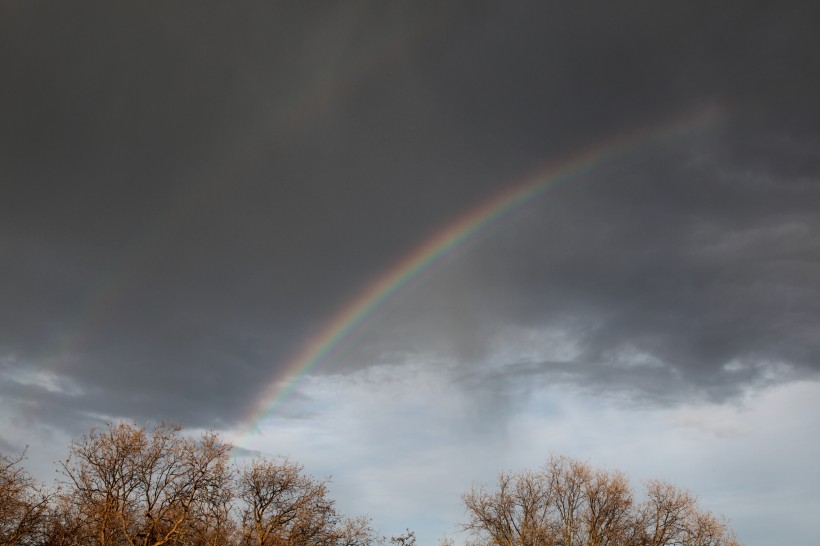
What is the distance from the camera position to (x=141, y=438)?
141 ft

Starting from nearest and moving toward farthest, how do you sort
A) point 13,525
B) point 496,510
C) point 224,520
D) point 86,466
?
point 13,525
point 86,466
point 224,520
point 496,510

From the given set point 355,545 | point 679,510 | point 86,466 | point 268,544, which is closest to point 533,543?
point 679,510

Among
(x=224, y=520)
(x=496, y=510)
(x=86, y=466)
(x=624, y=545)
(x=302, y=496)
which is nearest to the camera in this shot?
(x=86, y=466)

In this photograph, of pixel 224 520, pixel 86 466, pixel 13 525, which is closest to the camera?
pixel 13 525

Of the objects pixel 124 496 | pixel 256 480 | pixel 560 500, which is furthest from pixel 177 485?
pixel 560 500

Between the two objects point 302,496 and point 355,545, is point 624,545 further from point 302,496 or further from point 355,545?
point 302,496

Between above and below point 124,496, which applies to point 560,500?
above

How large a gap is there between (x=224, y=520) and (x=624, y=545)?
134ft

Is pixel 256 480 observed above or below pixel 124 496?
above

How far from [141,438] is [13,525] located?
28.5ft

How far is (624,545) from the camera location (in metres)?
62.8

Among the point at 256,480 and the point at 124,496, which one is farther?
the point at 256,480

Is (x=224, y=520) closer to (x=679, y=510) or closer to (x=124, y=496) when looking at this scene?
(x=124, y=496)

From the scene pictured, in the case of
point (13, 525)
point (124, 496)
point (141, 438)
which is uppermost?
point (141, 438)
